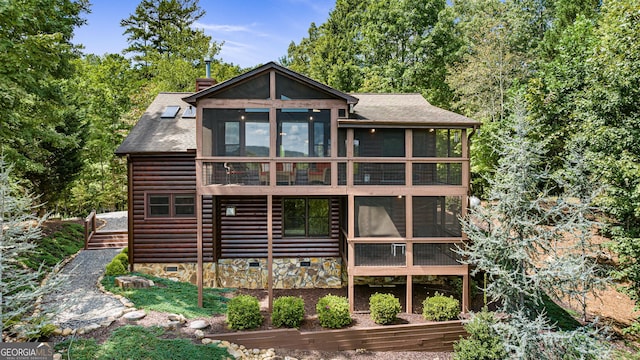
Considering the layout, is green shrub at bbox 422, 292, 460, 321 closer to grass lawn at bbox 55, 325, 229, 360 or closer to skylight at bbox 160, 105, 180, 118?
grass lawn at bbox 55, 325, 229, 360

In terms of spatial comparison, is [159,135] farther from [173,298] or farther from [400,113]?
[400,113]

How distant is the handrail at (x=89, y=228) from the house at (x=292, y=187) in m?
4.16

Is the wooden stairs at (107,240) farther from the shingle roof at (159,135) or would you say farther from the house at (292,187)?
the shingle roof at (159,135)

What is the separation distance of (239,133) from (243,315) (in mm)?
6111

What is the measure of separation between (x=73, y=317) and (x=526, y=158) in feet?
39.6

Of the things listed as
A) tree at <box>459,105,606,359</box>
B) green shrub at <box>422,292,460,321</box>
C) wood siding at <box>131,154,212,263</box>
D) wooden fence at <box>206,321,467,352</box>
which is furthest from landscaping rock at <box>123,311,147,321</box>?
tree at <box>459,105,606,359</box>

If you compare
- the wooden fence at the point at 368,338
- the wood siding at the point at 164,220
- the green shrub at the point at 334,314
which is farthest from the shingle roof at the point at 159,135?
the green shrub at the point at 334,314

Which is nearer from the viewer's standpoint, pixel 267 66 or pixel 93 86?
pixel 267 66

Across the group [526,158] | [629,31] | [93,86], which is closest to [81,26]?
[93,86]

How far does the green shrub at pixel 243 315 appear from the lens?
8805 mm

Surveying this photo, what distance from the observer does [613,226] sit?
34.5 ft

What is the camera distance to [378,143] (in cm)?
1210

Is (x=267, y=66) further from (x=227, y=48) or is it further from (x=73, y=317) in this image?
(x=227, y=48)

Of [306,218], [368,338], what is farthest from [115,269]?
[368,338]
